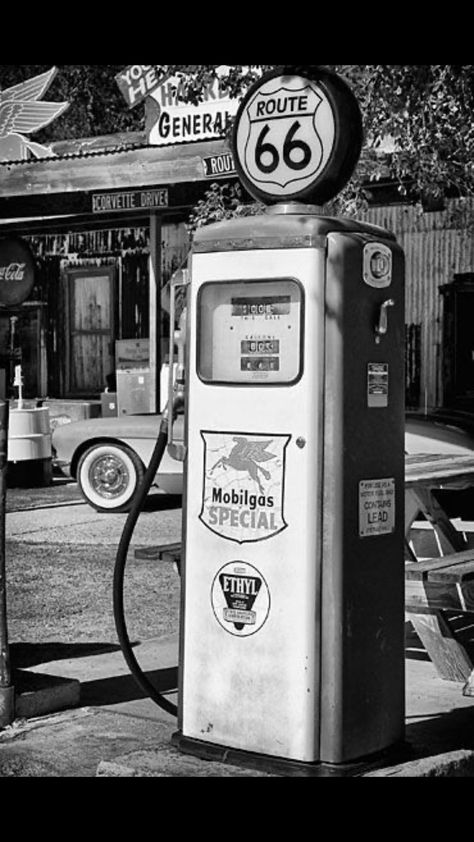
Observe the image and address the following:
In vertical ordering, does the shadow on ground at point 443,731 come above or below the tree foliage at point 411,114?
below

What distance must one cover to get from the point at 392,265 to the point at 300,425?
2.25ft

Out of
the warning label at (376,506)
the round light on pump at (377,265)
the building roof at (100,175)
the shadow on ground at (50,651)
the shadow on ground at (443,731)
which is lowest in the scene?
the shadow on ground at (50,651)

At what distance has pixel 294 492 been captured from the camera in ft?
14.6

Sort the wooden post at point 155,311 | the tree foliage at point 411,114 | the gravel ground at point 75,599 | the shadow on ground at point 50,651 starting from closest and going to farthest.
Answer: the shadow on ground at point 50,651
the gravel ground at point 75,599
the tree foliage at point 411,114
the wooden post at point 155,311

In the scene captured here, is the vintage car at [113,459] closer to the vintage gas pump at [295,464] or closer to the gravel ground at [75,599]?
the gravel ground at [75,599]

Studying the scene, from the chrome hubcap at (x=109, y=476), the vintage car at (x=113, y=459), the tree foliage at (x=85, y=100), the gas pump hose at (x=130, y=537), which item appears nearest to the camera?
the gas pump hose at (x=130, y=537)

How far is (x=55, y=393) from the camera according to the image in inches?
805

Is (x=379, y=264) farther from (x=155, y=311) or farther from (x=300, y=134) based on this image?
(x=155, y=311)

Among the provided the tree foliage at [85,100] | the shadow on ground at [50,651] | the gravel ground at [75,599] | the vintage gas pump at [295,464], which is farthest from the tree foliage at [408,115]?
the tree foliage at [85,100]

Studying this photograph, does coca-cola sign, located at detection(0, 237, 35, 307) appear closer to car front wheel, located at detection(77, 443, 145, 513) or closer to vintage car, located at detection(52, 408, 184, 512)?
vintage car, located at detection(52, 408, 184, 512)

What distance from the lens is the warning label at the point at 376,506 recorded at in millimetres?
4508

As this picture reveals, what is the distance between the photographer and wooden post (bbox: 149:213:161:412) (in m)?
16.9

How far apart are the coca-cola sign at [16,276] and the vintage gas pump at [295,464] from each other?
14.6 feet
